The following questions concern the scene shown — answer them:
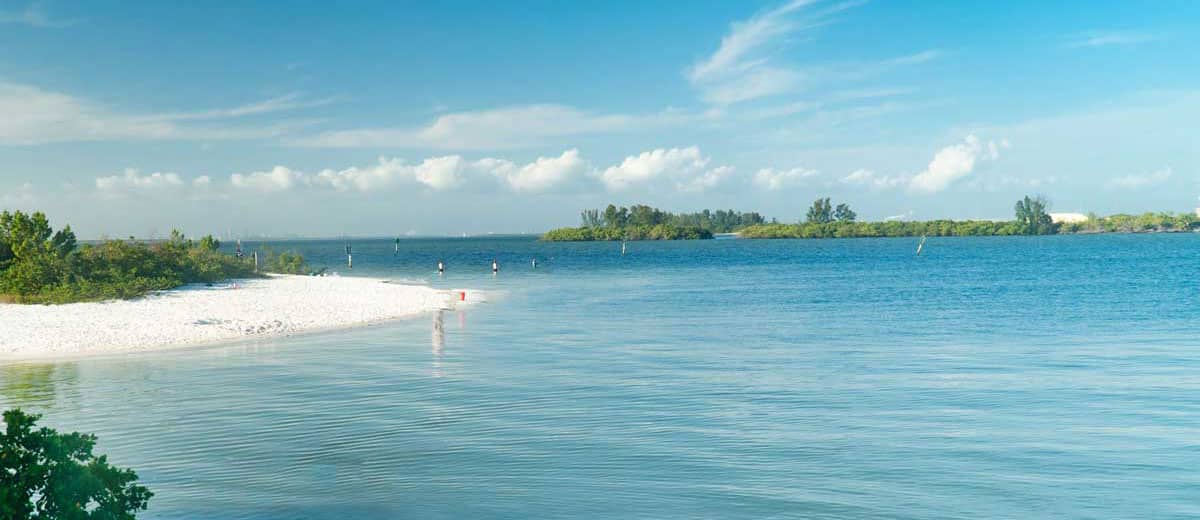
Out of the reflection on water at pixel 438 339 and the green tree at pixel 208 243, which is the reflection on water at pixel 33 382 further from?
the green tree at pixel 208 243

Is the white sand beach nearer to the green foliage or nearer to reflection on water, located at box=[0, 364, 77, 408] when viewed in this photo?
reflection on water, located at box=[0, 364, 77, 408]

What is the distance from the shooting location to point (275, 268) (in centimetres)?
8119

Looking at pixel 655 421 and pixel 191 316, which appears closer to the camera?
pixel 655 421

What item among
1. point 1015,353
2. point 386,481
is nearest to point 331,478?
point 386,481

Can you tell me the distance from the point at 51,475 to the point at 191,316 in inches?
1314

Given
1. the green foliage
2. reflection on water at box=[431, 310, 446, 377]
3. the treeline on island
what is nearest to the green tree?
the treeline on island

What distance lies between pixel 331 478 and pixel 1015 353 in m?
25.3

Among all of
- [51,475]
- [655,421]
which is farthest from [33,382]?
[51,475]

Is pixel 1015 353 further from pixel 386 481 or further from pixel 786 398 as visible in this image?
pixel 386 481

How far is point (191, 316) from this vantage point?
40406mm

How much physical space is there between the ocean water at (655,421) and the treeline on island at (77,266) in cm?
1771

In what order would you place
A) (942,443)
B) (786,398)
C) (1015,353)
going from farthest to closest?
(1015,353)
(786,398)
(942,443)

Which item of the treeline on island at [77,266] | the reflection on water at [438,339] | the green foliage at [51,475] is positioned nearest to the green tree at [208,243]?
the treeline on island at [77,266]

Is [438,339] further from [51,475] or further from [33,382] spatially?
[51,475]
